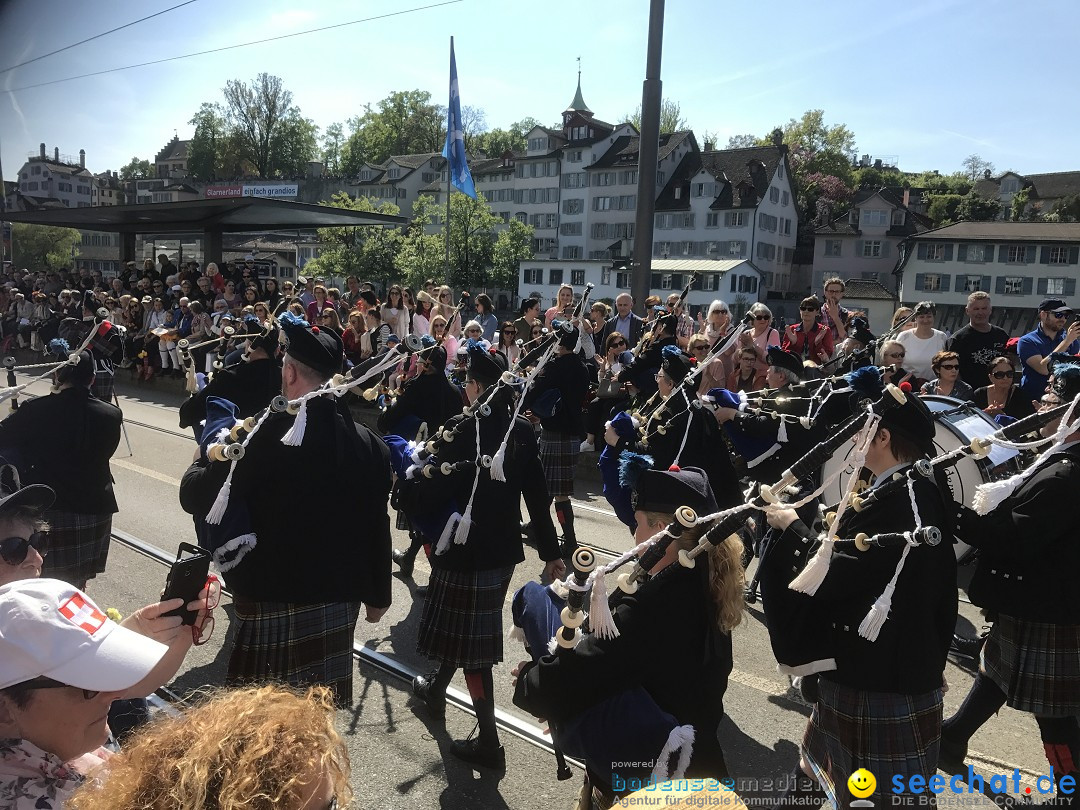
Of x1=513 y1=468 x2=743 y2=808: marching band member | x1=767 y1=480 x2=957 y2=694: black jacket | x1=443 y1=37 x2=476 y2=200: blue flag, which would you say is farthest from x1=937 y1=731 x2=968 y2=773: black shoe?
x1=443 y1=37 x2=476 y2=200: blue flag

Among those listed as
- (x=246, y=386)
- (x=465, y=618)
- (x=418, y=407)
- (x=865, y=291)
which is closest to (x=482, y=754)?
(x=465, y=618)

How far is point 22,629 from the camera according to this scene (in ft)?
5.21

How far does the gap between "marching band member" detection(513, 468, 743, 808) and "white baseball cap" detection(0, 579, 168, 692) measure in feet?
3.76

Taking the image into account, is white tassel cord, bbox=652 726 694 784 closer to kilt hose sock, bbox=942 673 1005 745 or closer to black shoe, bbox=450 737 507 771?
black shoe, bbox=450 737 507 771

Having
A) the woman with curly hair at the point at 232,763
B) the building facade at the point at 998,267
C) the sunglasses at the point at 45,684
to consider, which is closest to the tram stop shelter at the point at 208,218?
the sunglasses at the point at 45,684

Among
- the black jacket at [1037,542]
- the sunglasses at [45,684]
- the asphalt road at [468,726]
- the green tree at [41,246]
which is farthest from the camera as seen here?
the green tree at [41,246]

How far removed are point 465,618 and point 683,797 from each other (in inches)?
102

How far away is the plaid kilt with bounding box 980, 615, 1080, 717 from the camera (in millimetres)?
3428

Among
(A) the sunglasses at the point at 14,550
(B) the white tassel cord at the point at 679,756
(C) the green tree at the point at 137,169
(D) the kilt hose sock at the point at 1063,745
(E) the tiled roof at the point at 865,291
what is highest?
(C) the green tree at the point at 137,169

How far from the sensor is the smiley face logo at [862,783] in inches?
108

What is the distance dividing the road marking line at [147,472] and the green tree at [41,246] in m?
68.1

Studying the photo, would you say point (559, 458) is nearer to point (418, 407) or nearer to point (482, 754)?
point (418, 407)

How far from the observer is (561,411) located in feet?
24.4

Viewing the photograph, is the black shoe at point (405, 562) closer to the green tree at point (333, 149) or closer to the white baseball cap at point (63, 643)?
the white baseball cap at point (63, 643)
